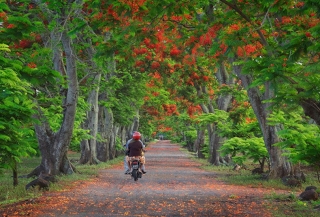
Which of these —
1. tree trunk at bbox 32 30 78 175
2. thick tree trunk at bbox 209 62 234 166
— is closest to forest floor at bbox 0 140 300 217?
tree trunk at bbox 32 30 78 175

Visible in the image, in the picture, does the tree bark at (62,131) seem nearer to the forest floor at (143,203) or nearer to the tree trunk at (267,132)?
Result: the forest floor at (143,203)

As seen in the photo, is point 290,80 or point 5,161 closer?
point 290,80

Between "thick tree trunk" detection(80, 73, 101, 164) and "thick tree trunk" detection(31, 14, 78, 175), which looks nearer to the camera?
"thick tree trunk" detection(31, 14, 78, 175)

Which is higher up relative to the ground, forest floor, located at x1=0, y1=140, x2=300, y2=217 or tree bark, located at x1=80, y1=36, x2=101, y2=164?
tree bark, located at x1=80, y1=36, x2=101, y2=164


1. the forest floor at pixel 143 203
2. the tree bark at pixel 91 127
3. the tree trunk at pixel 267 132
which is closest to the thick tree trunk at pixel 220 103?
the tree bark at pixel 91 127

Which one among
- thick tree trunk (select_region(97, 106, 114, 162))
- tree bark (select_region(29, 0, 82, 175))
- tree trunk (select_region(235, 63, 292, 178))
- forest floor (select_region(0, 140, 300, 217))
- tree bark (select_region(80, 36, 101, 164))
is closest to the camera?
forest floor (select_region(0, 140, 300, 217))

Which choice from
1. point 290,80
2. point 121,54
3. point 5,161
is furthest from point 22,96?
point 290,80

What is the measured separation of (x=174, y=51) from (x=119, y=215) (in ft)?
55.6

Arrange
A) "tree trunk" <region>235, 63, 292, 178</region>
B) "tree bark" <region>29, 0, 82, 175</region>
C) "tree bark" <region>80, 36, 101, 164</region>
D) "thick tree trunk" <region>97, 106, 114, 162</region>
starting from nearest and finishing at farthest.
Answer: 1. "tree trunk" <region>235, 63, 292, 178</region>
2. "tree bark" <region>29, 0, 82, 175</region>
3. "tree bark" <region>80, 36, 101, 164</region>
4. "thick tree trunk" <region>97, 106, 114, 162</region>

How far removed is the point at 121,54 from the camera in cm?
1282

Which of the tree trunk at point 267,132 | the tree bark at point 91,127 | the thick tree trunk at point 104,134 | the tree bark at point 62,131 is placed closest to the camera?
the tree trunk at point 267,132

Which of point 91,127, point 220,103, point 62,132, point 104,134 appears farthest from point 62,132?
point 104,134

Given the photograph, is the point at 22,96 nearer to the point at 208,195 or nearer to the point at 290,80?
the point at 290,80

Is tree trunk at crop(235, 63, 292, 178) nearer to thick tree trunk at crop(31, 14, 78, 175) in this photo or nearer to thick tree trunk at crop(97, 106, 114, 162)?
thick tree trunk at crop(31, 14, 78, 175)
